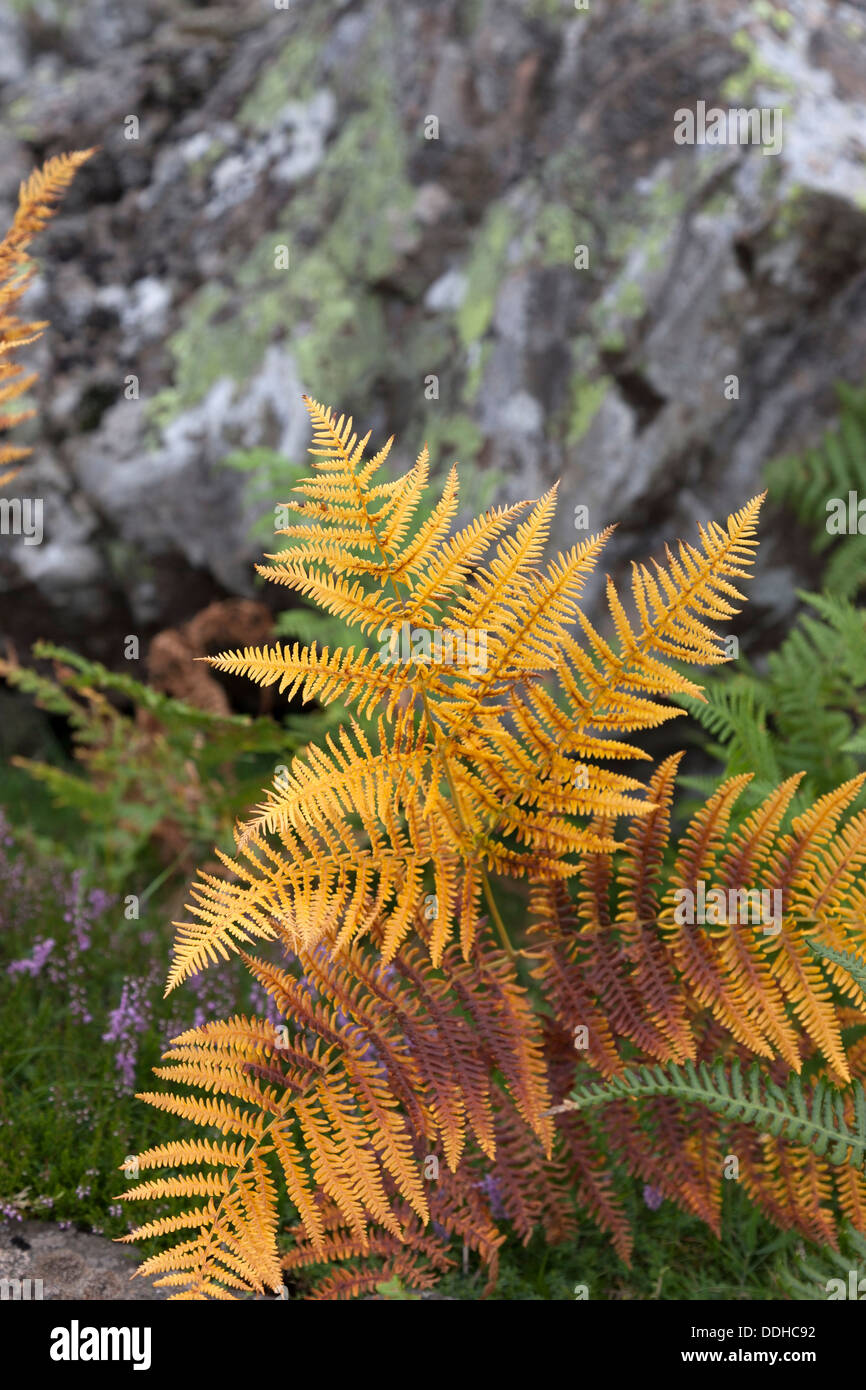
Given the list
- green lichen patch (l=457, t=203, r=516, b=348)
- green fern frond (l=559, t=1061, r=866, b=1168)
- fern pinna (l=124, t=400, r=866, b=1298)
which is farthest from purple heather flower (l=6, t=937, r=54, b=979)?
green lichen patch (l=457, t=203, r=516, b=348)

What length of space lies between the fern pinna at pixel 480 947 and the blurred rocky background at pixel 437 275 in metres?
1.94

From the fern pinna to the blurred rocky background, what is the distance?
1943 millimetres

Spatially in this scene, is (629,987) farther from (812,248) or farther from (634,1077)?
(812,248)

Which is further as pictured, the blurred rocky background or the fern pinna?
the blurred rocky background

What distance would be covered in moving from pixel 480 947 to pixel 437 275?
323cm

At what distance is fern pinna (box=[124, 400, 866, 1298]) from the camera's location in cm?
218

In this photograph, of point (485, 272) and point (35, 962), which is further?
point (485, 272)

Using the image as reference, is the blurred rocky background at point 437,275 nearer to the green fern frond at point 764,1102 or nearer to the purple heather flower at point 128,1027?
the purple heather flower at point 128,1027

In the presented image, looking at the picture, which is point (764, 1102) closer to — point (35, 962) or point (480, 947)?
point (480, 947)

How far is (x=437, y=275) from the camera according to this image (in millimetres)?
4629

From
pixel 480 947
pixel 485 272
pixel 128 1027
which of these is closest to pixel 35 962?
pixel 128 1027

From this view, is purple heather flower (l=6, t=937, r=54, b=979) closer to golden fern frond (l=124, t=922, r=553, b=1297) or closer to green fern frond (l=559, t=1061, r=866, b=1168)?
golden fern frond (l=124, t=922, r=553, b=1297)

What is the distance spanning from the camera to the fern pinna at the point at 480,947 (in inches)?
85.8

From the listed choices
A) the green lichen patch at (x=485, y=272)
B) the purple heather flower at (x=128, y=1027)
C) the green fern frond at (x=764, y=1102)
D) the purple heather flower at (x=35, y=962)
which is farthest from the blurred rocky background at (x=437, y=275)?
the green fern frond at (x=764, y=1102)
